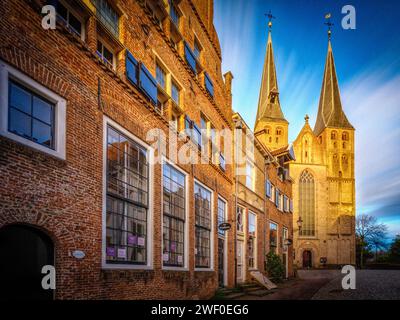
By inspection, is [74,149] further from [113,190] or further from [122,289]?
[122,289]

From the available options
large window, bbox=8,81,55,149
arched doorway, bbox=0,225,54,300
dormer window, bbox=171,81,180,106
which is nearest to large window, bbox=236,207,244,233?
dormer window, bbox=171,81,180,106

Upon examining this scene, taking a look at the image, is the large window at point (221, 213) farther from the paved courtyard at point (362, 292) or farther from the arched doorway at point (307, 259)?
the arched doorway at point (307, 259)

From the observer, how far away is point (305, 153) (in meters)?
63.2

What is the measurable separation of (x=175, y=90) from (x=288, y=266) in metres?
21.2

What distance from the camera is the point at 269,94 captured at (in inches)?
2734

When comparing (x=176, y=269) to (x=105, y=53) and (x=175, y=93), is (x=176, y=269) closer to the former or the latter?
(x=175, y=93)

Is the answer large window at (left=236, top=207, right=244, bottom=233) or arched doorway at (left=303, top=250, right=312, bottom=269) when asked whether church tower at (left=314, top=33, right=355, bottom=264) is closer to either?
arched doorway at (left=303, top=250, right=312, bottom=269)

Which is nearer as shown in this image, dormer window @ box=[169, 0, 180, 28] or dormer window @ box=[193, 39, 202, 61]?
dormer window @ box=[169, 0, 180, 28]

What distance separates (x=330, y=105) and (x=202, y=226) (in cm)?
6152

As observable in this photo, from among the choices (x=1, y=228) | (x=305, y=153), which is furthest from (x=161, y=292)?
(x=305, y=153)

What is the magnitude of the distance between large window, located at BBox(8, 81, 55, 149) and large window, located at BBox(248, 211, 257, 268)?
1578cm

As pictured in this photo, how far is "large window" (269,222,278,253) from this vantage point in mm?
25145

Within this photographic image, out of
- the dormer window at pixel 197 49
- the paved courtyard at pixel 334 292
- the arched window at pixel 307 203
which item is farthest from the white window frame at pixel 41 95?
the arched window at pixel 307 203

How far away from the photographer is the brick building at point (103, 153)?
19.9 feet
